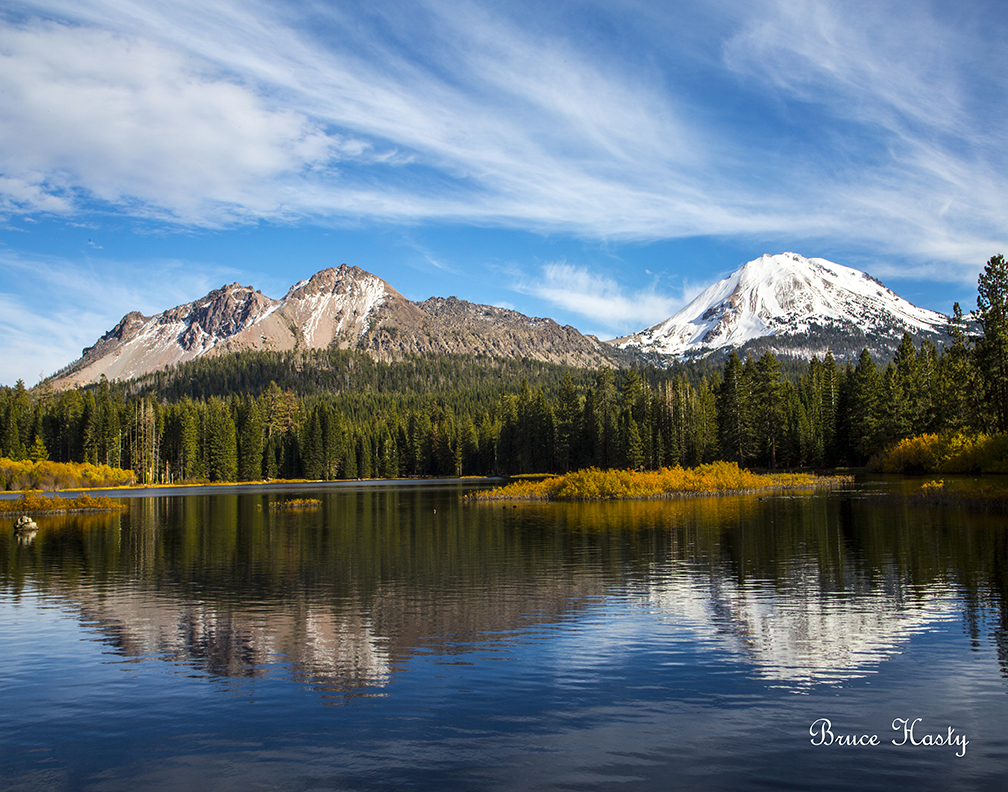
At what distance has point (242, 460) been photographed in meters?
160

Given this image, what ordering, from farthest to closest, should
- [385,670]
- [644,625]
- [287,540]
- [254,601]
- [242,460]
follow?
[242,460] → [287,540] → [254,601] → [644,625] → [385,670]

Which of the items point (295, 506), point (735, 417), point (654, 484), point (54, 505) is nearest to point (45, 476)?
point (54, 505)

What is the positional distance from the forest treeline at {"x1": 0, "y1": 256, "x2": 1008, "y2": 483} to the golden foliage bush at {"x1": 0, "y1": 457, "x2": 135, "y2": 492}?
23.2 m

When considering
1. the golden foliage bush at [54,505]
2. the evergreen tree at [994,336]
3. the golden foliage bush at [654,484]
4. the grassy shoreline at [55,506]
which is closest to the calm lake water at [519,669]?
the evergreen tree at [994,336]

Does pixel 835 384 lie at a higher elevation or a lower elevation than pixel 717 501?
higher

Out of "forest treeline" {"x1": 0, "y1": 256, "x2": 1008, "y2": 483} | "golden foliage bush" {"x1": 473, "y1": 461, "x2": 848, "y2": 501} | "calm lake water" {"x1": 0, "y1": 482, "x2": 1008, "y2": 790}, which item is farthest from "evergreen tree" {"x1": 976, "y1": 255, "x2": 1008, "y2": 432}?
"calm lake water" {"x1": 0, "y1": 482, "x2": 1008, "y2": 790}

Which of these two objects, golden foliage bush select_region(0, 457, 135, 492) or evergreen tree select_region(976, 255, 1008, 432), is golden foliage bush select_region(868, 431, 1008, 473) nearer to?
evergreen tree select_region(976, 255, 1008, 432)

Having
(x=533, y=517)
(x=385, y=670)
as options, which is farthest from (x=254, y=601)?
(x=533, y=517)

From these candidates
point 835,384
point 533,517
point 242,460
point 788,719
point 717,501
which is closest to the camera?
point 788,719

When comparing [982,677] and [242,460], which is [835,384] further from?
[242,460]

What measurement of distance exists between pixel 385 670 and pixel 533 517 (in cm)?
3723

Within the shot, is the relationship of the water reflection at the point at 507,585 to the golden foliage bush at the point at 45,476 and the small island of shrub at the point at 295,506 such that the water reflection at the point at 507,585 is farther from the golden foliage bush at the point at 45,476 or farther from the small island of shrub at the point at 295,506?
the golden foliage bush at the point at 45,476

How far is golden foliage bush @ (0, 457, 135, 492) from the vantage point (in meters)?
109

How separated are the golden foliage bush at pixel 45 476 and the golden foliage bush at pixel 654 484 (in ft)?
256
